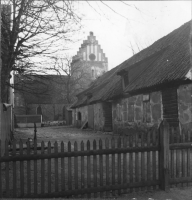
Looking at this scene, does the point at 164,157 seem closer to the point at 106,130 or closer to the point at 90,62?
the point at 106,130

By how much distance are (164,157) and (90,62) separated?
42140mm

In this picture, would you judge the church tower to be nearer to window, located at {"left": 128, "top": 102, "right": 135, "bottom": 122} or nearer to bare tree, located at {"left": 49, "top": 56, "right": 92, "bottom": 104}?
bare tree, located at {"left": 49, "top": 56, "right": 92, "bottom": 104}

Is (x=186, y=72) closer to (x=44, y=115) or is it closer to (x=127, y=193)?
(x=127, y=193)

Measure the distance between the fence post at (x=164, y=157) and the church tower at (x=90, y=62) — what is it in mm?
39538

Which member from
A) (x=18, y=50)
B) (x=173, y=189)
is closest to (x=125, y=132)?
(x=18, y=50)

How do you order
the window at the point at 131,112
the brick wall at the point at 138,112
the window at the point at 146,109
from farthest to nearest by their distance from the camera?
the window at the point at 131,112, the window at the point at 146,109, the brick wall at the point at 138,112

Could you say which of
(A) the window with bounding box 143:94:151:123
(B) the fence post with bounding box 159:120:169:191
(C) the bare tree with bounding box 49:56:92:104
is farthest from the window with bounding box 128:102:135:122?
(C) the bare tree with bounding box 49:56:92:104

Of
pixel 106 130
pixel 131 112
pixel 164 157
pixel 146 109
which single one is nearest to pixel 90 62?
pixel 106 130

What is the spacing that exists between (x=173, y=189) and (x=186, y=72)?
6315mm

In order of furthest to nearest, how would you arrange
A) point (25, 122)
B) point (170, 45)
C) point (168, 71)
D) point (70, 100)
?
point (70, 100), point (25, 122), point (170, 45), point (168, 71)

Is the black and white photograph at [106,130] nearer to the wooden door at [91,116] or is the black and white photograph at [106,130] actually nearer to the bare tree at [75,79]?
the wooden door at [91,116]

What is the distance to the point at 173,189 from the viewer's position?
4.65 meters

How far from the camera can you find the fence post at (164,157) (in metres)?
4.56

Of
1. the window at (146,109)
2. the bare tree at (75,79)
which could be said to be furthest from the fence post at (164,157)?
the bare tree at (75,79)
